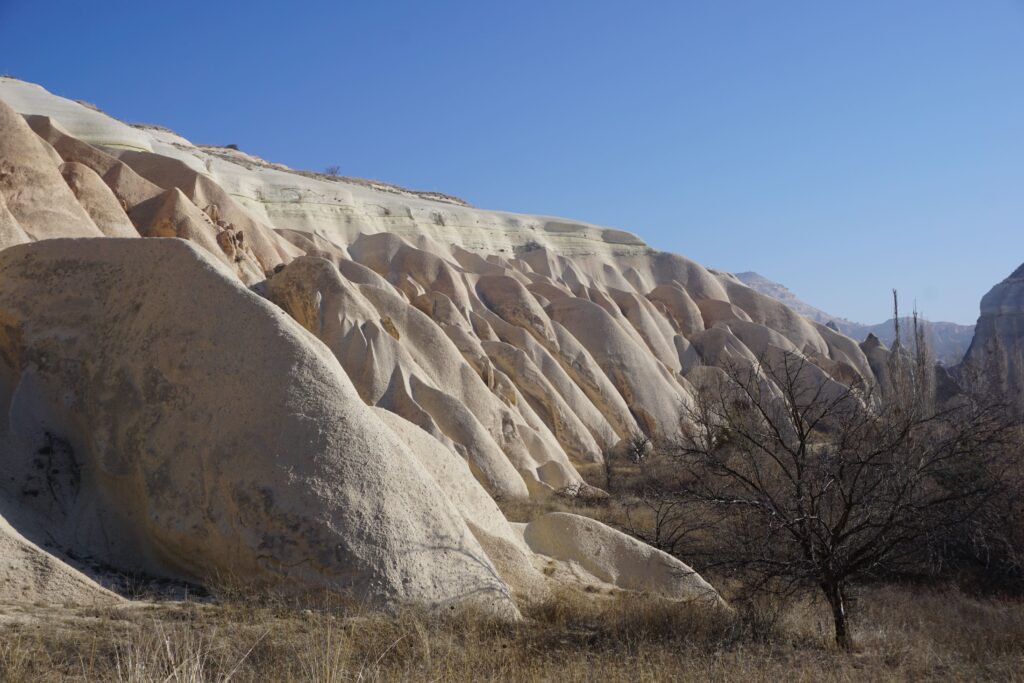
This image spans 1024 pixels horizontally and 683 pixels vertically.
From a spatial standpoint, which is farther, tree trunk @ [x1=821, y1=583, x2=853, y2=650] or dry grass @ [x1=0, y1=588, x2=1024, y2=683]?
tree trunk @ [x1=821, y1=583, x2=853, y2=650]

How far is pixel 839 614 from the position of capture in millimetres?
6938

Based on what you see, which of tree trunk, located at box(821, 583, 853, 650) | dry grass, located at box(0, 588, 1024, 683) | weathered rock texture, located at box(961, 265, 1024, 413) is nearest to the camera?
dry grass, located at box(0, 588, 1024, 683)

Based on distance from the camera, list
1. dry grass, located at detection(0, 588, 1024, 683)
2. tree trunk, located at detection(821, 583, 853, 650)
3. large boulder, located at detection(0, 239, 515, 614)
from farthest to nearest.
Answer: tree trunk, located at detection(821, 583, 853, 650) < large boulder, located at detection(0, 239, 515, 614) < dry grass, located at detection(0, 588, 1024, 683)

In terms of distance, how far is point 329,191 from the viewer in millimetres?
38812

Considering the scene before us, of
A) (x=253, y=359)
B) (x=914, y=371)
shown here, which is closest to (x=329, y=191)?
(x=914, y=371)

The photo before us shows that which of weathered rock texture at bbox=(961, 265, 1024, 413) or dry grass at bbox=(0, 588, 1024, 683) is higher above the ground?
weathered rock texture at bbox=(961, 265, 1024, 413)


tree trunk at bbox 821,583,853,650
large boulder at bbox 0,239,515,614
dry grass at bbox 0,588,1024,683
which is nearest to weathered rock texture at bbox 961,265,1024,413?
tree trunk at bbox 821,583,853,650

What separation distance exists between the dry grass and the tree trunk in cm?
15

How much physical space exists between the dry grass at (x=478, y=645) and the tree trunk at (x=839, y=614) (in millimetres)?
146

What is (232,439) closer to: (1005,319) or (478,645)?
(478,645)

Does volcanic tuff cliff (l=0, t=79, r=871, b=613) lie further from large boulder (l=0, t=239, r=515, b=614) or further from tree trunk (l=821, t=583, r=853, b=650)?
tree trunk (l=821, t=583, r=853, b=650)

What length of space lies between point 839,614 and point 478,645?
3.06 meters

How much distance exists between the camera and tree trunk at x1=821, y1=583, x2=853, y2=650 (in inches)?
269

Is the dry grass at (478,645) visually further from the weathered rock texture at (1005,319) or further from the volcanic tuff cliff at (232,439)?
the weathered rock texture at (1005,319)
